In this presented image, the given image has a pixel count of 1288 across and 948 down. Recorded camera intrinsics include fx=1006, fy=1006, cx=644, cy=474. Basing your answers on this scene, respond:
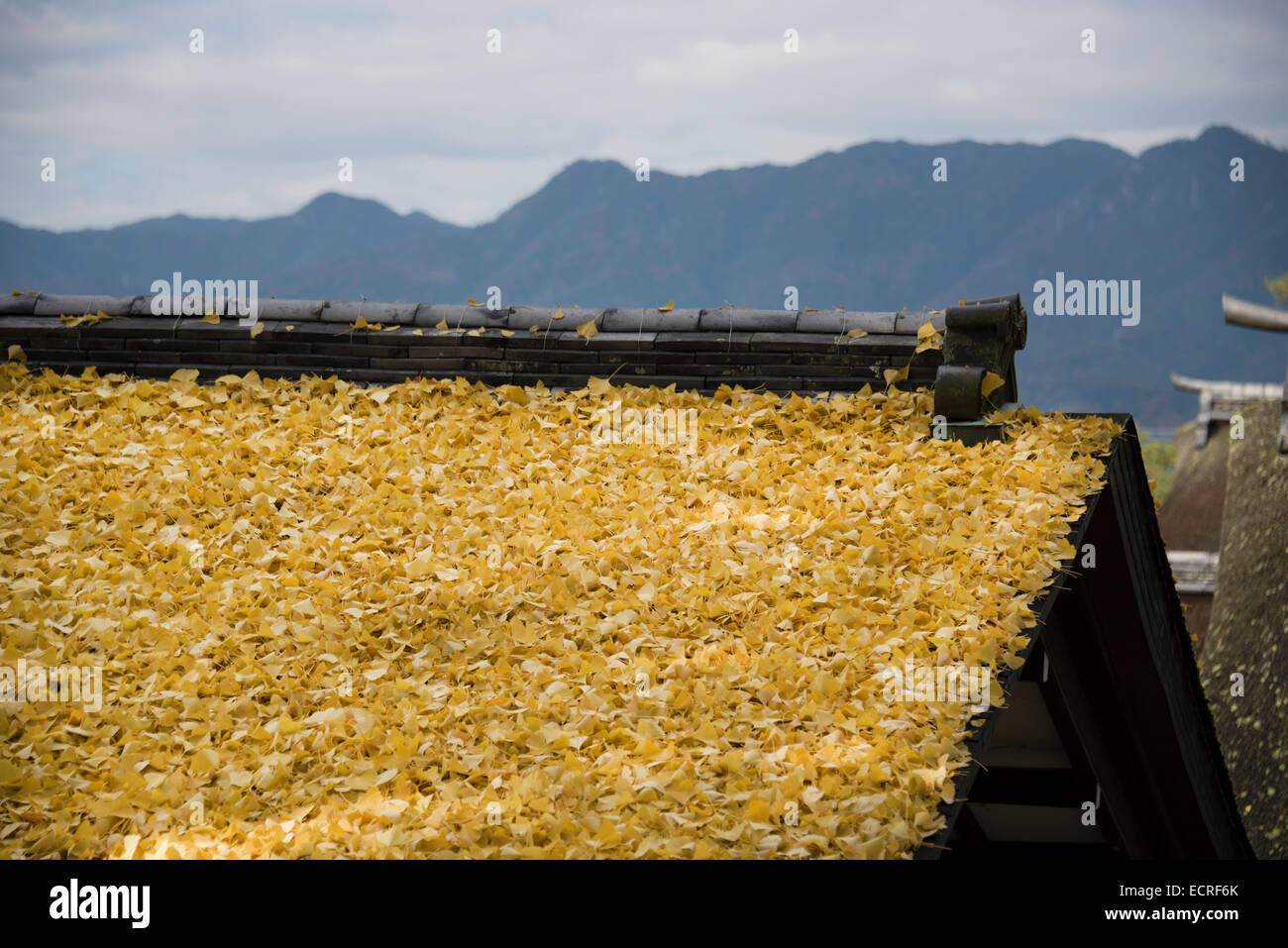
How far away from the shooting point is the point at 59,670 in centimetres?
382

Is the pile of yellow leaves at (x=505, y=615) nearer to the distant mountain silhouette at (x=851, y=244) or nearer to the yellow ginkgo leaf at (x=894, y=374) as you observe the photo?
the yellow ginkgo leaf at (x=894, y=374)

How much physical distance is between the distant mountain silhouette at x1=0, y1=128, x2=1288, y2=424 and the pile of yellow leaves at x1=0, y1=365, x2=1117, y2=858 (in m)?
126

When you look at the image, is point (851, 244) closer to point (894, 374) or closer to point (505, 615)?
point (894, 374)

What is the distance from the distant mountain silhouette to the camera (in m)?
132

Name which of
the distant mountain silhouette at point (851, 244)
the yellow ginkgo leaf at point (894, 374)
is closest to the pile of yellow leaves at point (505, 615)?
the yellow ginkgo leaf at point (894, 374)

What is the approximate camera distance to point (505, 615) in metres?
4.10

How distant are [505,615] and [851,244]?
150m

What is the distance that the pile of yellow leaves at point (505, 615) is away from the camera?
2.96 m

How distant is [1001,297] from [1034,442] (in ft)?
3.90

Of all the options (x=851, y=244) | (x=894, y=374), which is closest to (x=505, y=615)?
(x=894, y=374)

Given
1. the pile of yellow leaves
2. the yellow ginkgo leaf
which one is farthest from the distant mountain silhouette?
the pile of yellow leaves

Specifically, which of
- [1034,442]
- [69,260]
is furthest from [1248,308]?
[69,260]

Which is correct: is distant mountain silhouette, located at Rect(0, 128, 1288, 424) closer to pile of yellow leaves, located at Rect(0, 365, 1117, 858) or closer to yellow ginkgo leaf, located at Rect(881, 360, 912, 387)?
yellow ginkgo leaf, located at Rect(881, 360, 912, 387)
